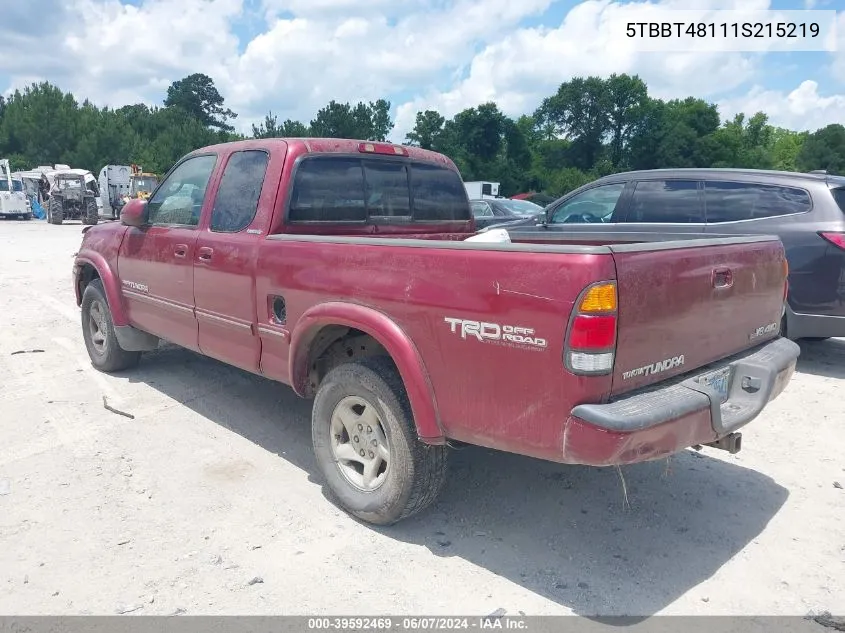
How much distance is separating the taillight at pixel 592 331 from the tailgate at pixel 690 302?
64mm

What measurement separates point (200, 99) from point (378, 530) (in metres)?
99.8

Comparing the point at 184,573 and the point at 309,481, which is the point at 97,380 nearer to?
the point at 309,481

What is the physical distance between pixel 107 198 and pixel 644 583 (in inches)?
1336

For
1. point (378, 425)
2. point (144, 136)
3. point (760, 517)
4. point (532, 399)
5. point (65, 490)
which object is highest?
point (144, 136)

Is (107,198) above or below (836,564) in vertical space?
above

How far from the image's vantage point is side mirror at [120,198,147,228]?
16.5ft

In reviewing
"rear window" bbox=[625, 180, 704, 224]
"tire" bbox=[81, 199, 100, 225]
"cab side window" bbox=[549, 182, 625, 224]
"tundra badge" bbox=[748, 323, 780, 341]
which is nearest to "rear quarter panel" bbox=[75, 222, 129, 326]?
"tundra badge" bbox=[748, 323, 780, 341]

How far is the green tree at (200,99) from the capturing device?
9050cm

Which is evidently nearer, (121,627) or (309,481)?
(121,627)

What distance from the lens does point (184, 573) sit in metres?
3.03

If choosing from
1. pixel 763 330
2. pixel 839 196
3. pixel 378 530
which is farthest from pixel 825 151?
pixel 378 530

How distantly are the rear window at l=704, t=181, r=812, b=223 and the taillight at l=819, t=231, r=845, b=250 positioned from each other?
0.33 m

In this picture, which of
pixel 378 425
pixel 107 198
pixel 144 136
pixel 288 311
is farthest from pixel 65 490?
pixel 144 136

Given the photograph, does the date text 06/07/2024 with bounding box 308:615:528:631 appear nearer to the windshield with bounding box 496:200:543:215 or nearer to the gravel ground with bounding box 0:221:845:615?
the gravel ground with bounding box 0:221:845:615
